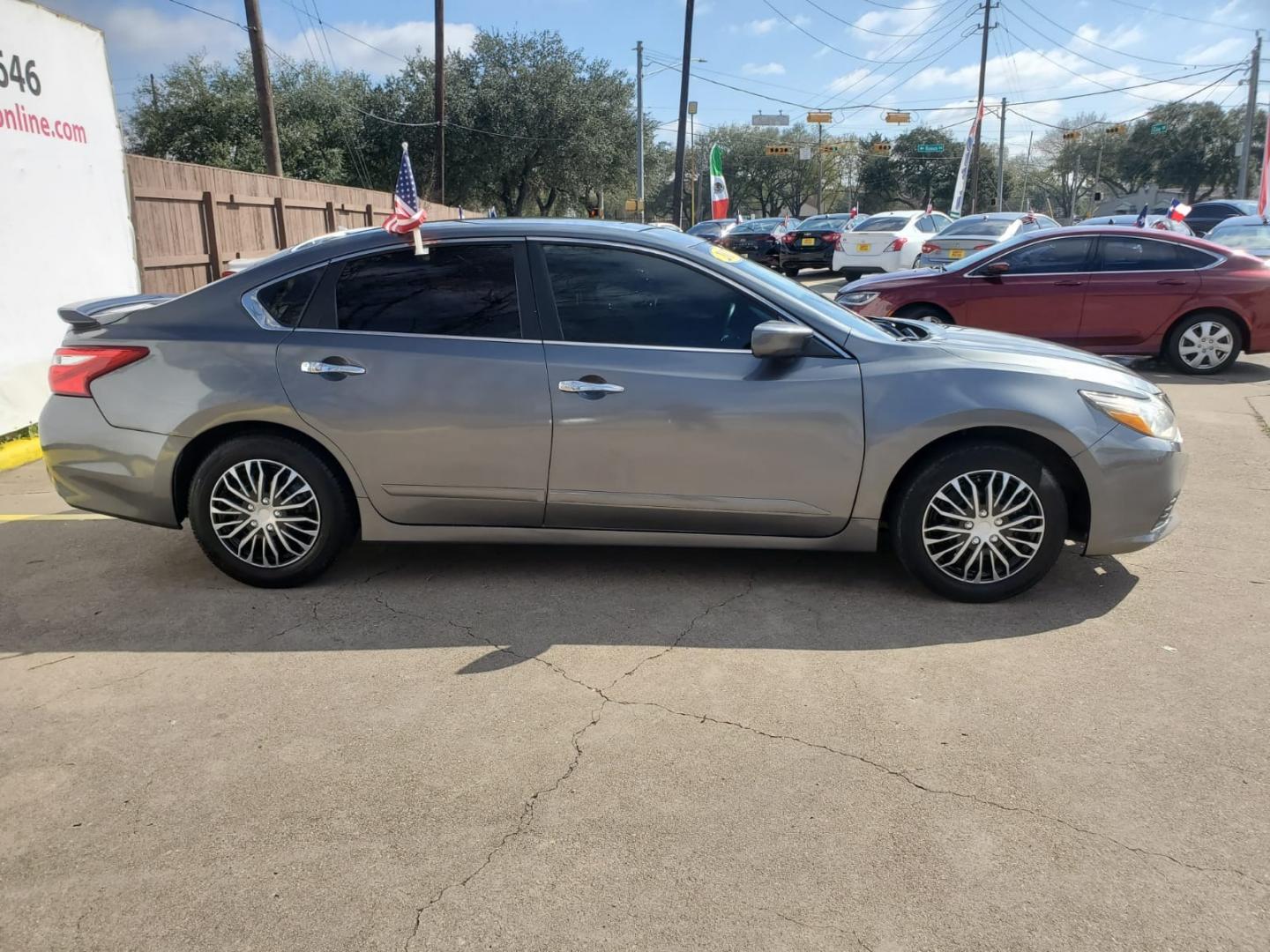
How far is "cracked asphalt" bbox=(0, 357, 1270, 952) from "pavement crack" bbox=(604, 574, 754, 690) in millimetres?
22

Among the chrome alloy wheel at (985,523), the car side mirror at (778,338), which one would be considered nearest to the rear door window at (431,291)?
the car side mirror at (778,338)

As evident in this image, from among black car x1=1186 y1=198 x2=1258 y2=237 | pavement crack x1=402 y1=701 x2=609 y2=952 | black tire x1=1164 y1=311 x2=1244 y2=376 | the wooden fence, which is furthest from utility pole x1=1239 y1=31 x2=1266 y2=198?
pavement crack x1=402 y1=701 x2=609 y2=952

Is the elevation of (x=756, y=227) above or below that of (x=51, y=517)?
above

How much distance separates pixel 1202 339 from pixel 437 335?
8770 mm

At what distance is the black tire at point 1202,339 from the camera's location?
991 cm

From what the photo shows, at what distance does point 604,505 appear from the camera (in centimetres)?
430

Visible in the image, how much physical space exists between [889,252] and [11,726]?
681 inches

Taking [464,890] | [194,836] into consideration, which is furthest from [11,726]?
[464,890]

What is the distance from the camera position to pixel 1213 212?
30.1 metres

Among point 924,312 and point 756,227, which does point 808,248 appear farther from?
point 924,312

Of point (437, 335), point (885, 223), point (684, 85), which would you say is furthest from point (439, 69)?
point (437, 335)

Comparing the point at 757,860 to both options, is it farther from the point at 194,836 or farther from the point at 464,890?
the point at 194,836

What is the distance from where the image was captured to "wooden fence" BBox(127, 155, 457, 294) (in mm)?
10289

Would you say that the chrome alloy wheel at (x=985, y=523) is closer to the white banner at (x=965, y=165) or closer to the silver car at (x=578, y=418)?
the silver car at (x=578, y=418)
